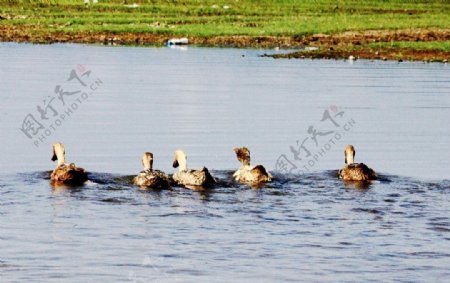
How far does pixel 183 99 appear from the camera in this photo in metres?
33.2

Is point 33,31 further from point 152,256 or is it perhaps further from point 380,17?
point 152,256

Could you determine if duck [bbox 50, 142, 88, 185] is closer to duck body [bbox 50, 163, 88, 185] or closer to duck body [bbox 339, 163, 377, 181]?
duck body [bbox 50, 163, 88, 185]

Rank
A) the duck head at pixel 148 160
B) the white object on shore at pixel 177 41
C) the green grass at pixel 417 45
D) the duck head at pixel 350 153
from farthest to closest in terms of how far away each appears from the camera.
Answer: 1. the white object on shore at pixel 177 41
2. the green grass at pixel 417 45
3. the duck head at pixel 350 153
4. the duck head at pixel 148 160

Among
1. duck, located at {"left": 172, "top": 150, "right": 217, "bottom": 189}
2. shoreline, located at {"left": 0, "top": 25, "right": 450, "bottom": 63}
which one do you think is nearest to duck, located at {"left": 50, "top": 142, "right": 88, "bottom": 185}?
duck, located at {"left": 172, "top": 150, "right": 217, "bottom": 189}

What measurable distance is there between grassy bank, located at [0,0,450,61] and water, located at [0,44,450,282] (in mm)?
21243

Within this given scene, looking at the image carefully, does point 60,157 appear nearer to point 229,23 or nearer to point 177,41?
point 177,41

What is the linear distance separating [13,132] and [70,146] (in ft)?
7.80

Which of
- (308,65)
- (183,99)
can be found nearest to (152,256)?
(183,99)

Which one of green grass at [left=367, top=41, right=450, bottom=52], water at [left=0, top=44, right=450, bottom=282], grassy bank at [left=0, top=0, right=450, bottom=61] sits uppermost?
grassy bank at [left=0, top=0, right=450, bottom=61]

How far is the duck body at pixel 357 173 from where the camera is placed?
19828 millimetres

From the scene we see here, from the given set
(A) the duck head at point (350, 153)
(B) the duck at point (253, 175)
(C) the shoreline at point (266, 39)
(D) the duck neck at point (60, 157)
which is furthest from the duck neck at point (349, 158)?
(C) the shoreline at point (266, 39)

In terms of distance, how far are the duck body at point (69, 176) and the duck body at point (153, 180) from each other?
95 centimetres

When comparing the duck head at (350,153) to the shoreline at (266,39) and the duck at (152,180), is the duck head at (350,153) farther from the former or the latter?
the shoreline at (266,39)

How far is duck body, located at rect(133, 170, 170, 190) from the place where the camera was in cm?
1883
